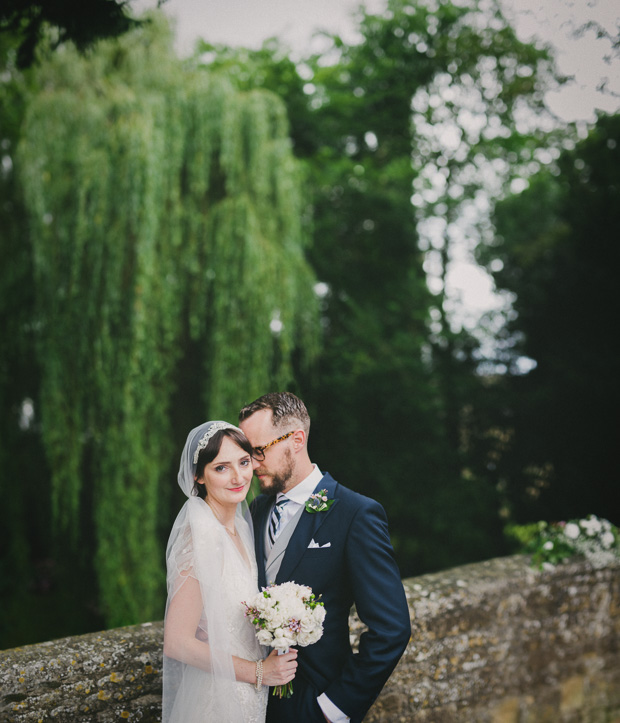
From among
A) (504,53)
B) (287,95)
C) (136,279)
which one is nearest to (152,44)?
(136,279)

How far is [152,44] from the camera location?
7.23 metres

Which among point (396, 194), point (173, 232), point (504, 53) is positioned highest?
point (504, 53)

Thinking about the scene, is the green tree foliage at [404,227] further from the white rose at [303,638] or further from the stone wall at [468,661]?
the white rose at [303,638]

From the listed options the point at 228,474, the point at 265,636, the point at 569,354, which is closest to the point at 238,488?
the point at 228,474

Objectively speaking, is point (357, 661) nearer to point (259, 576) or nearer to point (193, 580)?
point (259, 576)

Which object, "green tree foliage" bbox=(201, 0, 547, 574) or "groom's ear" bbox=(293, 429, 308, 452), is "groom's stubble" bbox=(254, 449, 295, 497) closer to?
"groom's ear" bbox=(293, 429, 308, 452)

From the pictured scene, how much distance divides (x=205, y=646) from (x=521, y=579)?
257 centimetres

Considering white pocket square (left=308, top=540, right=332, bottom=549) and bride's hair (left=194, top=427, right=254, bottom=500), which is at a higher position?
bride's hair (left=194, top=427, right=254, bottom=500)

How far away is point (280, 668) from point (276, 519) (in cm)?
52

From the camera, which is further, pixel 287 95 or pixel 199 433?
pixel 287 95

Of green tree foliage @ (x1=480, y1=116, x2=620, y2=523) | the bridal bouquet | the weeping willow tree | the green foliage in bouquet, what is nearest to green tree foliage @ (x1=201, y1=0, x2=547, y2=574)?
green tree foliage @ (x1=480, y1=116, x2=620, y2=523)

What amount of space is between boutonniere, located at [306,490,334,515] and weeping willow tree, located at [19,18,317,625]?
4.11m

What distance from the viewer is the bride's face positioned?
82.5 inches

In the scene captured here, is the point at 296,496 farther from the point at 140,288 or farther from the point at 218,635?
the point at 140,288
